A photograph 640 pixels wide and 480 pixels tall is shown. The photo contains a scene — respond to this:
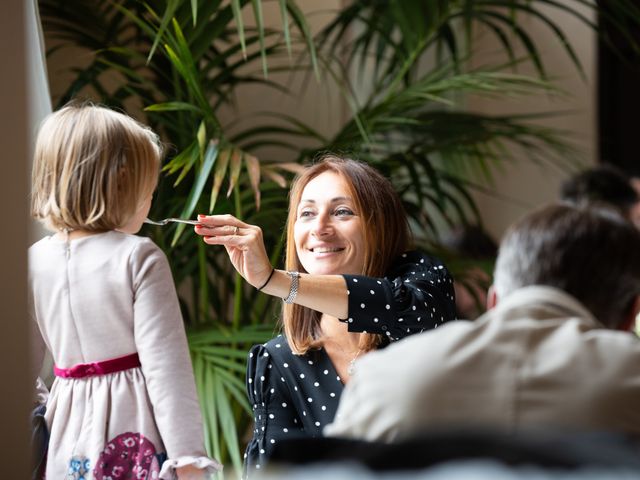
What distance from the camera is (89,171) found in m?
1.71

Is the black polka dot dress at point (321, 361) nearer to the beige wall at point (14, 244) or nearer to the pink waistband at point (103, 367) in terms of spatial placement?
the pink waistband at point (103, 367)

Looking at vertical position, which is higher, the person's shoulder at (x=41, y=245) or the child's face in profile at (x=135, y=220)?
the child's face in profile at (x=135, y=220)

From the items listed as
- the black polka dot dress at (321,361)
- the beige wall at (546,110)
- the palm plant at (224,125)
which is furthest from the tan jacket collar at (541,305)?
the beige wall at (546,110)

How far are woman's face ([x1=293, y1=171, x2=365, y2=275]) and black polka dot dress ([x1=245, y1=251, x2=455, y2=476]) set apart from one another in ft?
0.34

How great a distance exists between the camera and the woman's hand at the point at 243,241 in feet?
5.99

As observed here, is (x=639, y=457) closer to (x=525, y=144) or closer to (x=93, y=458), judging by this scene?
(x=93, y=458)

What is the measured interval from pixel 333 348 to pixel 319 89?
188cm

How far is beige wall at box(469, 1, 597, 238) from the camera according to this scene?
17.4 feet

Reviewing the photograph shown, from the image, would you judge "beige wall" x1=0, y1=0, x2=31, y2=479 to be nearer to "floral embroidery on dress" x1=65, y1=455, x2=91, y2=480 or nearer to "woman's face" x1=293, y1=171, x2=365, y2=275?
"floral embroidery on dress" x1=65, y1=455, x2=91, y2=480

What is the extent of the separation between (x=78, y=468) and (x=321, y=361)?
0.55 metres

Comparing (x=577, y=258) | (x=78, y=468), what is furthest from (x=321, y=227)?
(x=577, y=258)

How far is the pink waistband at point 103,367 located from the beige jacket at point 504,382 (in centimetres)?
61

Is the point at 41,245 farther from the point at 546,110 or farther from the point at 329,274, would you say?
the point at 546,110

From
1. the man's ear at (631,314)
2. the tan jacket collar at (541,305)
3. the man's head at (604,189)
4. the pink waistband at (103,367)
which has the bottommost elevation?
the man's head at (604,189)
